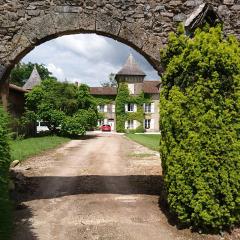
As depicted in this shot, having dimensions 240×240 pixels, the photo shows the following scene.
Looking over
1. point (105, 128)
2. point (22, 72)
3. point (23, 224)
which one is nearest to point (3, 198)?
point (23, 224)

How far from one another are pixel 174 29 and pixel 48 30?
234 cm

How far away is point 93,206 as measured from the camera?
709cm

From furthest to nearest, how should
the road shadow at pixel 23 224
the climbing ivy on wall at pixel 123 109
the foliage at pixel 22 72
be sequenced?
the foliage at pixel 22 72 < the climbing ivy on wall at pixel 123 109 < the road shadow at pixel 23 224

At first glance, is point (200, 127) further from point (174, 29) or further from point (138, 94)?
point (138, 94)

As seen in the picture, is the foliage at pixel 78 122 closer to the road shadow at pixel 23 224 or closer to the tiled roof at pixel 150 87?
the tiled roof at pixel 150 87

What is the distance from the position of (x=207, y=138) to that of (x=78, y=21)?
10.5ft

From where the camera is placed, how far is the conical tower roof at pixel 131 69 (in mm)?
48906

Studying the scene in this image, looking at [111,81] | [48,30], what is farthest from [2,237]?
[111,81]

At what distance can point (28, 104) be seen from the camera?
2897 centimetres

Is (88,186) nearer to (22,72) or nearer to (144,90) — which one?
(144,90)

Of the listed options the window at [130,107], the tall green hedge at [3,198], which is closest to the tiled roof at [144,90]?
the window at [130,107]

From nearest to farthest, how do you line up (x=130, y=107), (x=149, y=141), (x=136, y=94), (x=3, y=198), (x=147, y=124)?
(x=3, y=198)
(x=149, y=141)
(x=130, y=107)
(x=136, y=94)
(x=147, y=124)

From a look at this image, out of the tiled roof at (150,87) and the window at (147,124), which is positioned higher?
the tiled roof at (150,87)

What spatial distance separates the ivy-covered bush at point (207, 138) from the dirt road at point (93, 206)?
1.55 feet
